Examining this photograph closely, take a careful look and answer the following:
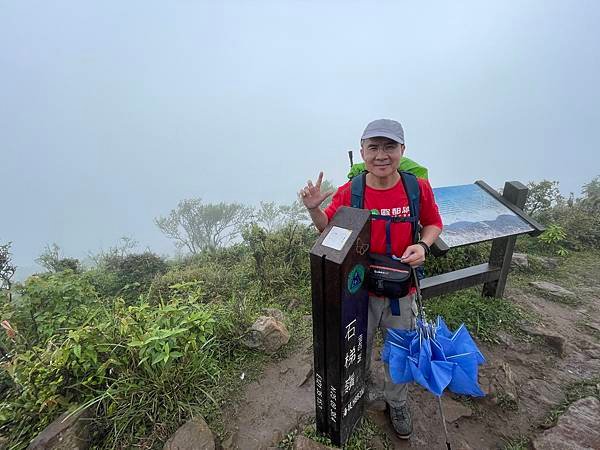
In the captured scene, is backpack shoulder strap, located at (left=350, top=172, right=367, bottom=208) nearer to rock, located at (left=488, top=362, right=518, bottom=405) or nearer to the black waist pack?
the black waist pack

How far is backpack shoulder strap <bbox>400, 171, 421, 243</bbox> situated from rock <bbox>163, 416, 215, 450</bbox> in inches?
77.4

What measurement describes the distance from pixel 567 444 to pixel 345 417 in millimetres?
1611

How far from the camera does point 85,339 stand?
2.20m

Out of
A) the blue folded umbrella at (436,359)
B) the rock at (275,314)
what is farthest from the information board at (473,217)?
the rock at (275,314)

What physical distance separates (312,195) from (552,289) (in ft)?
14.9

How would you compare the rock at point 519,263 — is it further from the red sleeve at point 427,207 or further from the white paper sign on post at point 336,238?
the white paper sign on post at point 336,238

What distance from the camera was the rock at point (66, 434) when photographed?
190cm

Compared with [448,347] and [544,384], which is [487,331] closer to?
[544,384]

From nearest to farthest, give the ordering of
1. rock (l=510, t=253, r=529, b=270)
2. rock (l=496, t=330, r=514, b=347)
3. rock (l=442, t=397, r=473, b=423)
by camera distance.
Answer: rock (l=442, t=397, r=473, b=423), rock (l=496, t=330, r=514, b=347), rock (l=510, t=253, r=529, b=270)

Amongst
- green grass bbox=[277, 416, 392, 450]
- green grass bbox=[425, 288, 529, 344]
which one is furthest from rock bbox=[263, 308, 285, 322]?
green grass bbox=[425, 288, 529, 344]

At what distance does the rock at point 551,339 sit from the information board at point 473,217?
3.72 feet

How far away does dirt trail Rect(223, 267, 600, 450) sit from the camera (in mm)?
2207

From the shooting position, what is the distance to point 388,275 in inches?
69.0

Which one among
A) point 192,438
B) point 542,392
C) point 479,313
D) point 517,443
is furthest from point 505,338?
point 192,438
